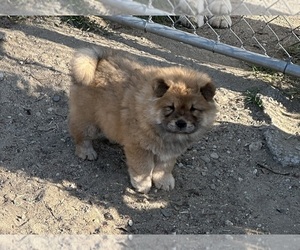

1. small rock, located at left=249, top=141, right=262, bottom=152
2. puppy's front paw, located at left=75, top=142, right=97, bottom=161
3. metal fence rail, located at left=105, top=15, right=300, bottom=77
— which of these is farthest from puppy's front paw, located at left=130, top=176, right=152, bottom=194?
metal fence rail, located at left=105, top=15, right=300, bottom=77

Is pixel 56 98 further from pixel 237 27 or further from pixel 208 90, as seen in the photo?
pixel 237 27

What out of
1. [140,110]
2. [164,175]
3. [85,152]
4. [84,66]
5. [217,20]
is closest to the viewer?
[140,110]

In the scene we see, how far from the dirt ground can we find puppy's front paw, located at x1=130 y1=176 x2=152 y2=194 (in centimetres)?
4

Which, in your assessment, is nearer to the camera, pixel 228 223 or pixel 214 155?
pixel 228 223

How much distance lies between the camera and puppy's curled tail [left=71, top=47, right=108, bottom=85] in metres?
3.53

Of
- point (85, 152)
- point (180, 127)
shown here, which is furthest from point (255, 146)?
point (85, 152)

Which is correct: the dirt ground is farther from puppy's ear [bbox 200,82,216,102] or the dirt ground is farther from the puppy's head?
puppy's ear [bbox 200,82,216,102]

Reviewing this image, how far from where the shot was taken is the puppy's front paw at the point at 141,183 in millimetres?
3559

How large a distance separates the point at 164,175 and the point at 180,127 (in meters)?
0.43

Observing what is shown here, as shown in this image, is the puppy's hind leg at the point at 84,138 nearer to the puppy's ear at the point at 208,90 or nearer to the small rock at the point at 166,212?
the small rock at the point at 166,212

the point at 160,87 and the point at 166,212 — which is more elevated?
the point at 160,87

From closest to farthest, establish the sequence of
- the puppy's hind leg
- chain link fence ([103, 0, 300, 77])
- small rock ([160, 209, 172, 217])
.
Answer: small rock ([160, 209, 172, 217])
the puppy's hind leg
chain link fence ([103, 0, 300, 77])

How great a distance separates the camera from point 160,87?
333 centimetres

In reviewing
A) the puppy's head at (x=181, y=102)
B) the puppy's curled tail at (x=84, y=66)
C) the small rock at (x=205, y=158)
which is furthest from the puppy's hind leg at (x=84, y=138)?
the small rock at (x=205, y=158)
